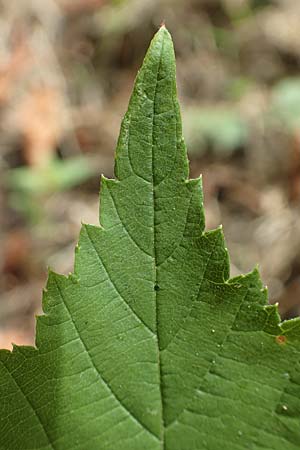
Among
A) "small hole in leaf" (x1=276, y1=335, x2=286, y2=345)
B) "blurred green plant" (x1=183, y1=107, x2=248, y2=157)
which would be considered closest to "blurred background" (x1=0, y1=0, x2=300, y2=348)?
"blurred green plant" (x1=183, y1=107, x2=248, y2=157)

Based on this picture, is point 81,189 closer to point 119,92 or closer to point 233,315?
point 119,92

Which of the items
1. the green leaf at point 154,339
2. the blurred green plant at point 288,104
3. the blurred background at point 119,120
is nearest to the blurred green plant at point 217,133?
the blurred background at point 119,120

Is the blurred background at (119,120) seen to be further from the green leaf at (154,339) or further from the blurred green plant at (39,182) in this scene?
the green leaf at (154,339)

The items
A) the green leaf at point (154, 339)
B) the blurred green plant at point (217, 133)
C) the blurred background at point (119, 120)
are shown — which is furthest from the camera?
the blurred green plant at point (217, 133)

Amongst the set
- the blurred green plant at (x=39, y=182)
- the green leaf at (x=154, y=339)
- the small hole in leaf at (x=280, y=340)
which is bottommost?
the small hole in leaf at (x=280, y=340)

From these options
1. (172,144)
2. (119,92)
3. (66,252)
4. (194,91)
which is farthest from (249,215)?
(172,144)

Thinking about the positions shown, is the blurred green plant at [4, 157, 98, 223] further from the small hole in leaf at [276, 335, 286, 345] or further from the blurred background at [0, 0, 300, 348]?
the small hole in leaf at [276, 335, 286, 345]
